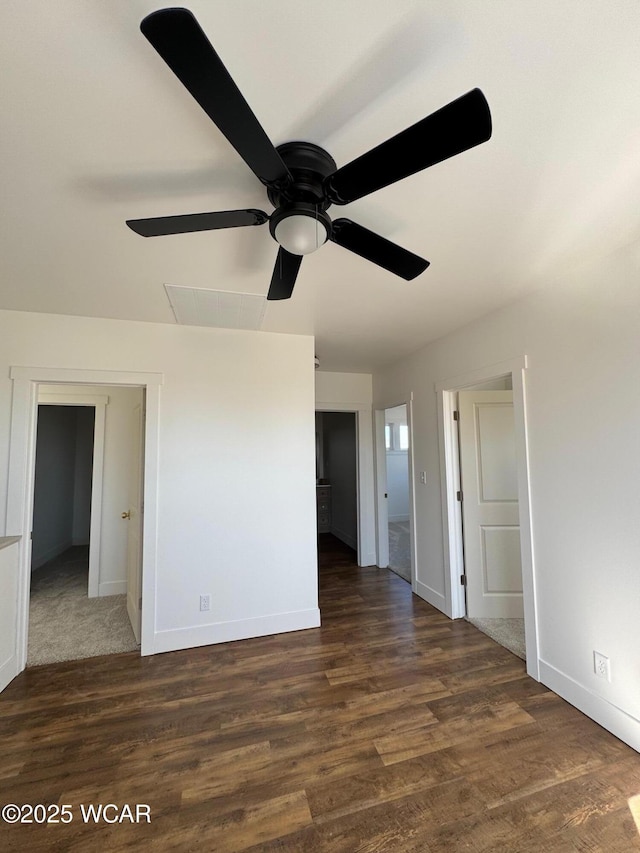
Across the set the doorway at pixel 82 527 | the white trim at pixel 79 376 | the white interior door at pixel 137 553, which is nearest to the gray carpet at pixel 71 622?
the doorway at pixel 82 527

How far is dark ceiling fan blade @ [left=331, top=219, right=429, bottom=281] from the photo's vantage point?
4.33 feet

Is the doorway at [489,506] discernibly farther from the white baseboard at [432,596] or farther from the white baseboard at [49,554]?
the white baseboard at [49,554]

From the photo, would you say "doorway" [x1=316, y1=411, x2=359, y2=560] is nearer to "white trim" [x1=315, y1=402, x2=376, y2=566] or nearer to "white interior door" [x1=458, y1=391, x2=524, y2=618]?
"white trim" [x1=315, y1=402, x2=376, y2=566]

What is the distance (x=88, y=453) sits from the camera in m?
5.88

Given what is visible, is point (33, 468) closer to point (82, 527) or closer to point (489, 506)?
point (489, 506)

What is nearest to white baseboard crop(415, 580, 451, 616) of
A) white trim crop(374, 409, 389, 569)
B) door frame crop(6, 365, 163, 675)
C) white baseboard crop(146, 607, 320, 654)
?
white trim crop(374, 409, 389, 569)

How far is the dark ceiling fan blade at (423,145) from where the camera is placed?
82 cm

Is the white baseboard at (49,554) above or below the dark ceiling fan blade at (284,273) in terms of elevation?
below

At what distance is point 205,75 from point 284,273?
879mm

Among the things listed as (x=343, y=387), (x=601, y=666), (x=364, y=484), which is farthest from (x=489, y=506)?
(x=343, y=387)

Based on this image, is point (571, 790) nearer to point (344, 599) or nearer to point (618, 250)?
point (344, 599)

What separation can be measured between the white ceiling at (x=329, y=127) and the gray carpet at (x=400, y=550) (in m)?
3.62

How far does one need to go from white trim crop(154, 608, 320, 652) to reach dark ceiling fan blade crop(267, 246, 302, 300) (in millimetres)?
2538

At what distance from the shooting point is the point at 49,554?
198 inches
